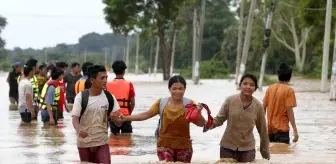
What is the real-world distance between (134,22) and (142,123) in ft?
123

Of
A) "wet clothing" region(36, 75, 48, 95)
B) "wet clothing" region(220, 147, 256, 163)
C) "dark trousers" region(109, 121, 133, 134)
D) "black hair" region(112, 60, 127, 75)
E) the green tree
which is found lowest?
"dark trousers" region(109, 121, 133, 134)

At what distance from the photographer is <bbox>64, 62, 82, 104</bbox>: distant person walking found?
19.8 meters

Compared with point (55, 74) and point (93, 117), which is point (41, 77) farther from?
point (93, 117)

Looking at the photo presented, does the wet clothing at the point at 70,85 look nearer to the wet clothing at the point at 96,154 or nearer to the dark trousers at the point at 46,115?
the dark trousers at the point at 46,115

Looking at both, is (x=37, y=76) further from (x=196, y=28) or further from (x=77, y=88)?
(x=196, y=28)

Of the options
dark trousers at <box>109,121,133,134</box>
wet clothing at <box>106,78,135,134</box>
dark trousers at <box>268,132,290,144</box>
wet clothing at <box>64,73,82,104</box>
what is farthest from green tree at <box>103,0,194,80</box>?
dark trousers at <box>268,132,290,144</box>

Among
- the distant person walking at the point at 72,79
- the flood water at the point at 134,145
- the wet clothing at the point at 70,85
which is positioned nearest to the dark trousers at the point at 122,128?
the flood water at the point at 134,145

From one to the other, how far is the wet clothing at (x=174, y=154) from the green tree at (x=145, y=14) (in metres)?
47.3

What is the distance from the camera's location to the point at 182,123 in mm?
8734

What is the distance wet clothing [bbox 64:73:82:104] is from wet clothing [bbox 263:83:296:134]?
9011mm

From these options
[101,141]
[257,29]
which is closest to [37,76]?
[101,141]

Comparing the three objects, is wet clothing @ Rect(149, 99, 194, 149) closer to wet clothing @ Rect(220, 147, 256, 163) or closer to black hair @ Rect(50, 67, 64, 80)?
wet clothing @ Rect(220, 147, 256, 163)

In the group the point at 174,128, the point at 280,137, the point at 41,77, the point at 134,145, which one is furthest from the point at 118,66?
the point at 41,77

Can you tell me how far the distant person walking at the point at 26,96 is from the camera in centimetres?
1688
